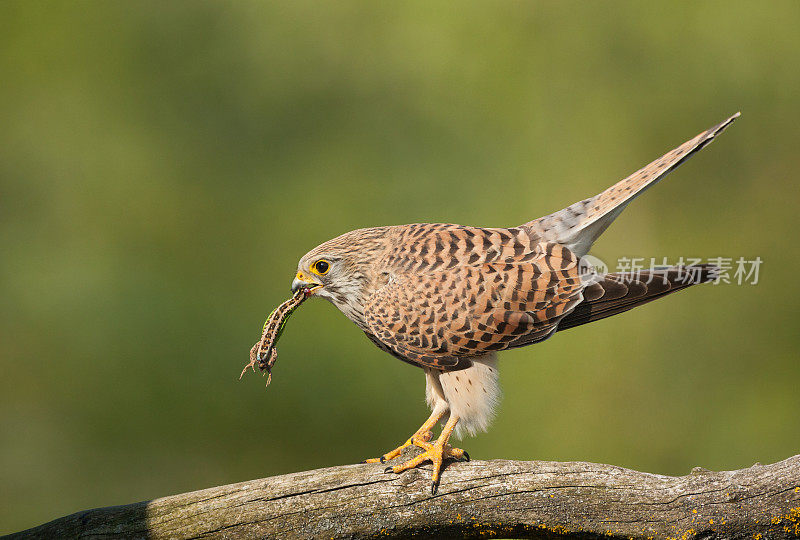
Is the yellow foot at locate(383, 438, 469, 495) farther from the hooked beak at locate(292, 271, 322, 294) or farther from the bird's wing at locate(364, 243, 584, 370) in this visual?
the hooked beak at locate(292, 271, 322, 294)

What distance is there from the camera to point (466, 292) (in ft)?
7.11

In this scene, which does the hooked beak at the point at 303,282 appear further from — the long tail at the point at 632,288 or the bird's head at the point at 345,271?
the long tail at the point at 632,288

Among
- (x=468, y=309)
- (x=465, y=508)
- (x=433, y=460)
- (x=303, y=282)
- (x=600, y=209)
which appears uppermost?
(x=600, y=209)

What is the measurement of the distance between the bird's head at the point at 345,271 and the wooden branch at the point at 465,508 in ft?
1.78

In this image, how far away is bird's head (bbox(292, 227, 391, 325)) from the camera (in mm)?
2135

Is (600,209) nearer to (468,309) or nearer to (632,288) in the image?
(632,288)

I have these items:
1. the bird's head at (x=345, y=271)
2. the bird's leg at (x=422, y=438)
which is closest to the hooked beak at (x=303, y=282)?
the bird's head at (x=345, y=271)

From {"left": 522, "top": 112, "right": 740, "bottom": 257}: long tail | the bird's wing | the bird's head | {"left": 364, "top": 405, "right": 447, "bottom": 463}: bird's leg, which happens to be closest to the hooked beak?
the bird's head

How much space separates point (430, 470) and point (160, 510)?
825mm

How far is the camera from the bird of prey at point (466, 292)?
6.95 ft

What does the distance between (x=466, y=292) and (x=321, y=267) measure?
45cm

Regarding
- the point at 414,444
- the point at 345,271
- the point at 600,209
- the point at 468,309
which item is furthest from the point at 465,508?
the point at 600,209

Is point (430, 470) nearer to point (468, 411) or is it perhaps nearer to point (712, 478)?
point (468, 411)

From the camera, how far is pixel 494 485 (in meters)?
2.11
